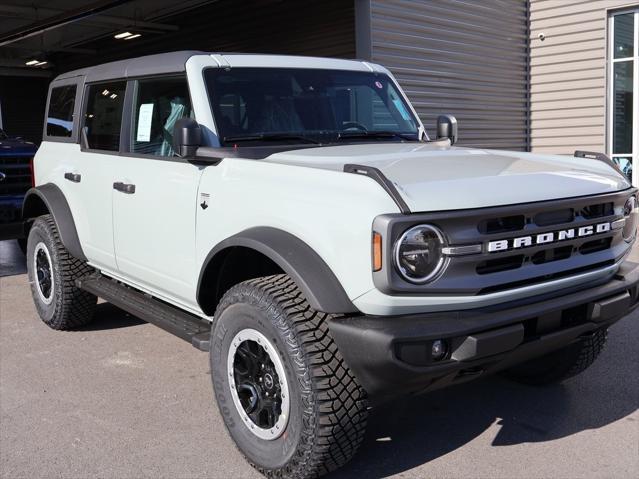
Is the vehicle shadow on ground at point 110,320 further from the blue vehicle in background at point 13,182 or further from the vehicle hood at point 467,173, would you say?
the vehicle hood at point 467,173

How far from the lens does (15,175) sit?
8.16 m

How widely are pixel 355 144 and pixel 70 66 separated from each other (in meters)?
17.4

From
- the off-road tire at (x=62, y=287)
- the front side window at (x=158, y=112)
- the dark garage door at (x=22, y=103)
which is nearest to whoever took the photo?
the front side window at (x=158, y=112)

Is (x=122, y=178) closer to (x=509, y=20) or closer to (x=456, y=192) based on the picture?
(x=456, y=192)

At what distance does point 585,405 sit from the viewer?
3.86 m

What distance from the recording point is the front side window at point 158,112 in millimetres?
3959

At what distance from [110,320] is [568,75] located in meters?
9.39

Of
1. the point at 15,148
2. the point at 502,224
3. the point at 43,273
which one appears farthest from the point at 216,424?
the point at 15,148

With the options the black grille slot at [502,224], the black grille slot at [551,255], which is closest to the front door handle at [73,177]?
the black grille slot at [502,224]

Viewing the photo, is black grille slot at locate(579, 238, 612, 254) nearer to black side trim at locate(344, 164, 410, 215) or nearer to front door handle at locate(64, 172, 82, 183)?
black side trim at locate(344, 164, 410, 215)

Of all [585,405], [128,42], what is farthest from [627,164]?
[128,42]

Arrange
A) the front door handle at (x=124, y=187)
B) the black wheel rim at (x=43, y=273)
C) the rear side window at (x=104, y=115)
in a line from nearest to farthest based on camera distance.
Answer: the front door handle at (x=124, y=187), the rear side window at (x=104, y=115), the black wheel rim at (x=43, y=273)

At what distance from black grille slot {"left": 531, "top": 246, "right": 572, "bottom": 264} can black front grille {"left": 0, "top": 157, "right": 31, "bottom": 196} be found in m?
6.82

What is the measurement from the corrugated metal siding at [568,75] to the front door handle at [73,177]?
9319 mm
